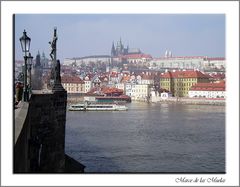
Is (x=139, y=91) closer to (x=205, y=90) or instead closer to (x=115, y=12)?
(x=205, y=90)

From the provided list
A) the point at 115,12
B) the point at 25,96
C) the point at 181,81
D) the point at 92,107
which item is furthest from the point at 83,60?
the point at 115,12

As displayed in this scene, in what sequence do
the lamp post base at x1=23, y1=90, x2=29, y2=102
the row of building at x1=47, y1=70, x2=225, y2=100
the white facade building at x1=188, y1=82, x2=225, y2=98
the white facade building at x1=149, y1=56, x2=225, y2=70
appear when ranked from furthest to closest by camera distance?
the white facade building at x1=149, y1=56, x2=225, y2=70
the row of building at x1=47, y1=70, x2=225, y2=100
the white facade building at x1=188, y1=82, x2=225, y2=98
the lamp post base at x1=23, y1=90, x2=29, y2=102

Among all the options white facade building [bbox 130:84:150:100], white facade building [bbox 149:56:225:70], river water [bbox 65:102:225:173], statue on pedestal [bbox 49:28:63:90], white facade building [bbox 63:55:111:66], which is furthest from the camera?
white facade building [bbox 149:56:225:70]

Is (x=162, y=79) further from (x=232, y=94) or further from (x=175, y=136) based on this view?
(x=232, y=94)

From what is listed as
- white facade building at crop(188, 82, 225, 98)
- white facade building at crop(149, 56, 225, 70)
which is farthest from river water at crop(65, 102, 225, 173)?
white facade building at crop(149, 56, 225, 70)

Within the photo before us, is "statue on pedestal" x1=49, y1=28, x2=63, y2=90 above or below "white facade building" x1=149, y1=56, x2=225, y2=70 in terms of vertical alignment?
below

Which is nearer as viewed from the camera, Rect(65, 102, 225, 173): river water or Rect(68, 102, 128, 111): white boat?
Rect(65, 102, 225, 173): river water

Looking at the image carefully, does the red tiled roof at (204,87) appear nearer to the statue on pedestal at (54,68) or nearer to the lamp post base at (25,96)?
the statue on pedestal at (54,68)

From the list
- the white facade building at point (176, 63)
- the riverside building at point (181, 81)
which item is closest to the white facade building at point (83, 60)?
the white facade building at point (176, 63)

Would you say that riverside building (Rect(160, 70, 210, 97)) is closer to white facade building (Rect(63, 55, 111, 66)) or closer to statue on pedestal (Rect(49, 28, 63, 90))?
white facade building (Rect(63, 55, 111, 66))

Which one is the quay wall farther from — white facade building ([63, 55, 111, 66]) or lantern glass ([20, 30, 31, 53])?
white facade building ([63, 55, 111, 66])

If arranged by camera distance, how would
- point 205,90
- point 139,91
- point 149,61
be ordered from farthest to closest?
point 149,61
point 139,91
point 205,90

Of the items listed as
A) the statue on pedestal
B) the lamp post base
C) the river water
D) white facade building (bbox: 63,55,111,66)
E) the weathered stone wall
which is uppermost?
white facade building (bbox: 63,55,111,66)

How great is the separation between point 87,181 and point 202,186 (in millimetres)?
591
